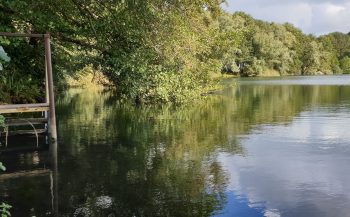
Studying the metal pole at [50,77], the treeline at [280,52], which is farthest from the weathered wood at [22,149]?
the treeline at [280,52]

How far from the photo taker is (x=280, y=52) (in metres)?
116

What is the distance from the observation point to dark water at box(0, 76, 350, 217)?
1062 centimetres

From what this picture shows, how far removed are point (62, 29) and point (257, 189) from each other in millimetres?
12779

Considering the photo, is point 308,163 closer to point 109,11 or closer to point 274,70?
point 109,11

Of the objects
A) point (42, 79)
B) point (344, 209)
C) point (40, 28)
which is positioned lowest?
point (344, 209)

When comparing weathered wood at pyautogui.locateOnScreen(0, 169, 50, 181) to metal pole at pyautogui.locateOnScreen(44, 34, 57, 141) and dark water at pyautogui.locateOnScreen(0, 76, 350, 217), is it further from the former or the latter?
metal pole at pyautogui.locateOnScreen(44, 34, 57, 141)

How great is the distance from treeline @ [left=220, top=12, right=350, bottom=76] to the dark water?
6193 centimetres

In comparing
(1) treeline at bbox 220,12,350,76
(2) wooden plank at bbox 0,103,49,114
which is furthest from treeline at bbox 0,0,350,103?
(1) treeline at bbox 220,12,350,76

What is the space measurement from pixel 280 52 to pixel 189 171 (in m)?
106

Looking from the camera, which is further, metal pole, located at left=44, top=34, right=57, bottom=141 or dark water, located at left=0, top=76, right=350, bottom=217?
metal pole, located at left=44, top=34, right=57, bottom=141

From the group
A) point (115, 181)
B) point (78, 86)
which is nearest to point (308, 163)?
point (115, 181)

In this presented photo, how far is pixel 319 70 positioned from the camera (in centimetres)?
14075

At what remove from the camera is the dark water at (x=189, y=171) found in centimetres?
1062

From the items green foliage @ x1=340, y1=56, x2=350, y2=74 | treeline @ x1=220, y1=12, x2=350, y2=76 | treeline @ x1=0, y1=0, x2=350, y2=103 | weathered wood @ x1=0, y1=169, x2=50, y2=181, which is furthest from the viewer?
green foliage @ x1=340, y1=56, x2=350, y2=74
